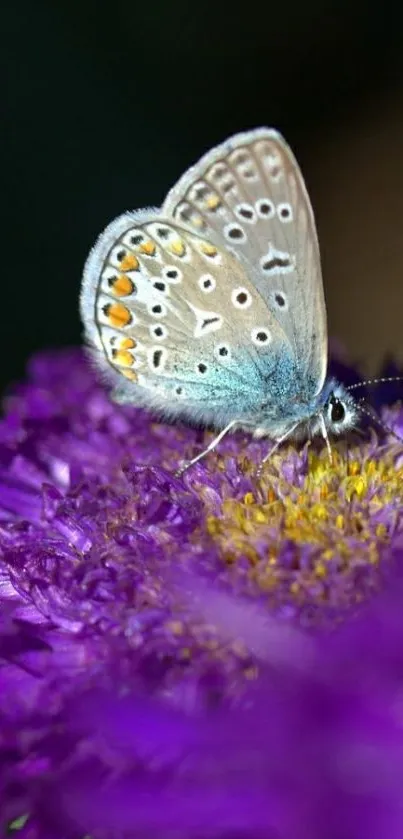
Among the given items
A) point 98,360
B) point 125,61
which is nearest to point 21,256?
point 125,61

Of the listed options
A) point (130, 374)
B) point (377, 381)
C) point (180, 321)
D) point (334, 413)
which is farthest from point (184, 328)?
point (377, 381)

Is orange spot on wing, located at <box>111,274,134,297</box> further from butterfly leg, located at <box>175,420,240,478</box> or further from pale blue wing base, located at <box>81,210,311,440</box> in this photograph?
butterfly leg, located at <box>175,420,240,478</box>

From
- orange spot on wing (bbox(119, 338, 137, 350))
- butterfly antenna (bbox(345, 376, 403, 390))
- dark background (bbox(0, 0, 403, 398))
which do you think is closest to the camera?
orange spot on wing (bbox(119, 338, 137, 350))

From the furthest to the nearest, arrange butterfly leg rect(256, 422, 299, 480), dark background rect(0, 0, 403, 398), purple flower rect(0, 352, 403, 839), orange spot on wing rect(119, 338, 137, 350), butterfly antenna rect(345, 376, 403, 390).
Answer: dark background rect(0, 0, 403, 398) < butterfly antenna rect(345, 376, 403, 390) < orange spot on wing rect(119, 338, 137, 350) < butterfly leg rect(256, 422, 299, 480) < purple flower rect(0, 352, 403, 839)

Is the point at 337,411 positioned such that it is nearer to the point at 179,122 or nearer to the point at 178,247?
the point at 178,247

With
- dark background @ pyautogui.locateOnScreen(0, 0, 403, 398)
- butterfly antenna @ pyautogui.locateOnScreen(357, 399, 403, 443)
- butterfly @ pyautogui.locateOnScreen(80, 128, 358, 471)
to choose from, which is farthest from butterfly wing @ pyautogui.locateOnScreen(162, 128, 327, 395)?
dark background @ pyautogui.locateOnScreen(0, 0, 403, 398)

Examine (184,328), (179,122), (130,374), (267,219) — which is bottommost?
(179,122)
